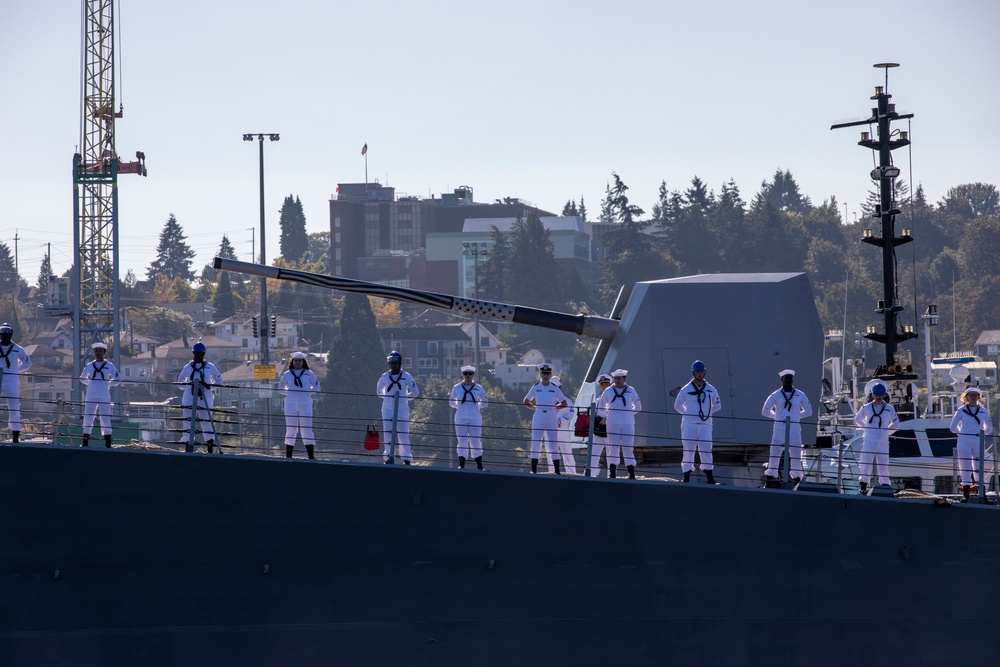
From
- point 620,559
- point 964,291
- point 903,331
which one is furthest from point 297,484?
point 964,291

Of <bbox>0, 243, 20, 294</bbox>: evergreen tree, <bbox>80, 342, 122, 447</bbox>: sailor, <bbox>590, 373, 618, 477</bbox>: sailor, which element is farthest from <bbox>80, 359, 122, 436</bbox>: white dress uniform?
<bbox>0, 243, 20, 294</bbox>: evergreen tree

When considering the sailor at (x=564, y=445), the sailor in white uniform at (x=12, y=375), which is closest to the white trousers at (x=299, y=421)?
the sailor at (x=564, y=445)

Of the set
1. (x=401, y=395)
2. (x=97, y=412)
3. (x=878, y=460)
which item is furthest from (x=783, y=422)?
(x=97, y=412)

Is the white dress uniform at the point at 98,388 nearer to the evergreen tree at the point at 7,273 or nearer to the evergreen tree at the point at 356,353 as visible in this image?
the evergreen tree at the point at 356,353

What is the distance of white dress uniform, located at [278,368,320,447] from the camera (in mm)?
11977

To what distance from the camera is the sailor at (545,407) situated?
1223cm

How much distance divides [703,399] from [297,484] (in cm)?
383

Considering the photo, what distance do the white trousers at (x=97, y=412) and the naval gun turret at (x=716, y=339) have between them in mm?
1864

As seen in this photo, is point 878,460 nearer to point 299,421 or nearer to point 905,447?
point 905,447

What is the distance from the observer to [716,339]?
13250 mm

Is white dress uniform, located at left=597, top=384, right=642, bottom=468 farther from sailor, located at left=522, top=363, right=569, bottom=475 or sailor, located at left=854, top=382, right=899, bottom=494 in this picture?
sailor, located at left=854, top=382, right=899, bottom=494

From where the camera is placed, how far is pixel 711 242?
269 feet

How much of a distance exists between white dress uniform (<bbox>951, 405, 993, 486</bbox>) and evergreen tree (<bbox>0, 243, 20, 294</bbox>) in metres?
105

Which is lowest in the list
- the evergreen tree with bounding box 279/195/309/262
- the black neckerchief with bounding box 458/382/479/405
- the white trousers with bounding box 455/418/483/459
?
the white trousers with bounding box 455/418/483/459
